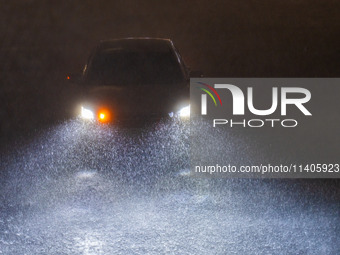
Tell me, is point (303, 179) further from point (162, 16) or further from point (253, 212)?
point (162, 16)

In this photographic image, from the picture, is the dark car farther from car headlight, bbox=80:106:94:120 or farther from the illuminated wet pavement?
the illuminated wet pavement

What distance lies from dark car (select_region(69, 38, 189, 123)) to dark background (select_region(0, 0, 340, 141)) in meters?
1.77

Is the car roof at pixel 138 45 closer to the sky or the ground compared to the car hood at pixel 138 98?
closer to the sky

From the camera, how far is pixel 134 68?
37.0 feet

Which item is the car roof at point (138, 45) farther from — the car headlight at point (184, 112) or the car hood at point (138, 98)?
the car headlight at point (184, 112)

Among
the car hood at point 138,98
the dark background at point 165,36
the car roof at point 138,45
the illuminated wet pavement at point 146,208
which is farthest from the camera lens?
the dark background at point 165,36

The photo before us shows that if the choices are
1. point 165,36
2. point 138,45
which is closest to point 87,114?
point 138,45

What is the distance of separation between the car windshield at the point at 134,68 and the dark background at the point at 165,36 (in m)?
1.78

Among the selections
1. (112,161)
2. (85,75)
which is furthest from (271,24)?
(112,161)

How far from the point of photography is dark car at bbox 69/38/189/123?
32.6 feet

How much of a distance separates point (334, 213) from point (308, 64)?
50.0 ft

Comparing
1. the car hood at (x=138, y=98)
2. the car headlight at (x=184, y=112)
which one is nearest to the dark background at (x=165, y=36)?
the car hood at (x=138, y=98)

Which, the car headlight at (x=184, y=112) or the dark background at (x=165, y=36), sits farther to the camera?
the dark background at (x=165, y=36)

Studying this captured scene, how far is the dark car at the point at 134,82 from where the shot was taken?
9.94 meters
